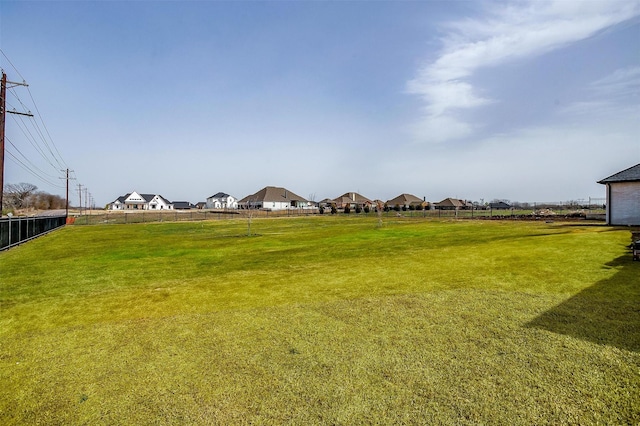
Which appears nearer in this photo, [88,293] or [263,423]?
[263,423]

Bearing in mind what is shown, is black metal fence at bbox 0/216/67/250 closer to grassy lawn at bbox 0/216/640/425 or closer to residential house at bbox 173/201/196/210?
grassy lawn at bbox 0/216/640/425

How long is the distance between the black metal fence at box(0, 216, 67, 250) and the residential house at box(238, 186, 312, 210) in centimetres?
5159

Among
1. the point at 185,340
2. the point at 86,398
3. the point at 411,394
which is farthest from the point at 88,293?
the point at 411,394

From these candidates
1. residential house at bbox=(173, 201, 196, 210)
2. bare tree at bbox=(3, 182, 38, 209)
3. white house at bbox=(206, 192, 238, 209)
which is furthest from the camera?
residential house at bbox=(173, 201, 196, 210)

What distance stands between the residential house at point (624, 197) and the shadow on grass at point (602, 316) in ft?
56.1

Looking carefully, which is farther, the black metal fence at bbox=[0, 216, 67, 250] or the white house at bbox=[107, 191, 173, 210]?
the white house at bbox=[107, 191, 173, 210]

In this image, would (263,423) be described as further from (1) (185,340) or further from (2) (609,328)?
(2) (609,328)

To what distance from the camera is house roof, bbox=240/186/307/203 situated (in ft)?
256

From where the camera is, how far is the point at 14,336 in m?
4.84

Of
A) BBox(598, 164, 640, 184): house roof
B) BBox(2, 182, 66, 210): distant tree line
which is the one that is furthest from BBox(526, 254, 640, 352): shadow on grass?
BBox(2, 182, 66, 210): distant tree line

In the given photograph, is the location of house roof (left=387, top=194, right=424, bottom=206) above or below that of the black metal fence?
above

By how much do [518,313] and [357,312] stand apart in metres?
2.53

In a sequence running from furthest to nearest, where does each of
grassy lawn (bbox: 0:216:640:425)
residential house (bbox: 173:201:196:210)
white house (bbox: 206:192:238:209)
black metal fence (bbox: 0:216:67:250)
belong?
residential house (bbox: 173:201:196:210) < white house (bbox: 206:192:238:209) < black metal fence (bbox: 0:216:67:250) < grassy lawn (bbox: 0:216:640:425)

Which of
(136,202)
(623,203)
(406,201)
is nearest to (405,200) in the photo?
(406,201)
